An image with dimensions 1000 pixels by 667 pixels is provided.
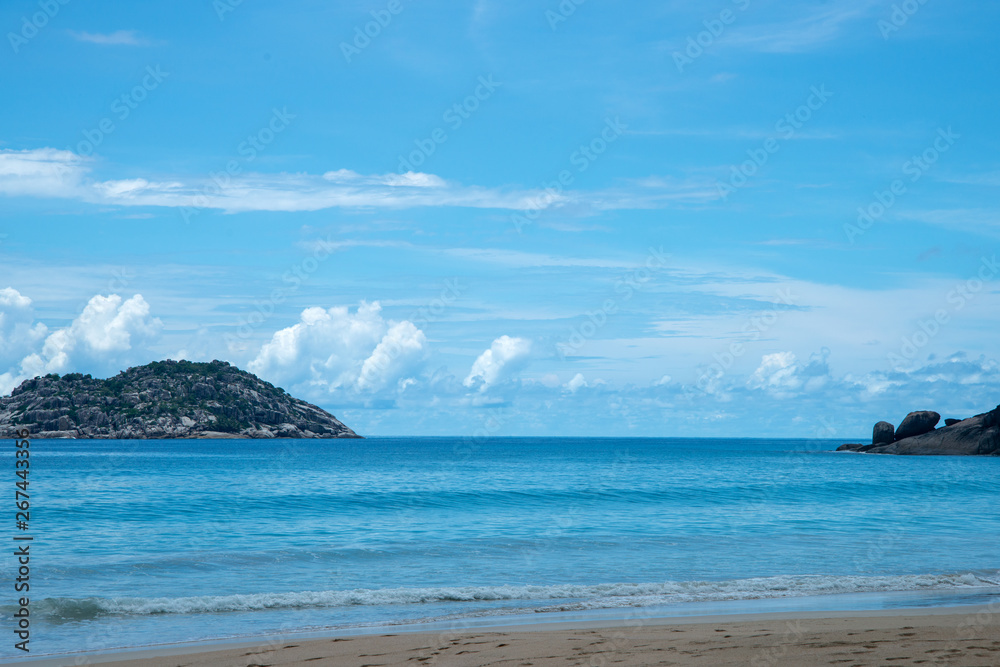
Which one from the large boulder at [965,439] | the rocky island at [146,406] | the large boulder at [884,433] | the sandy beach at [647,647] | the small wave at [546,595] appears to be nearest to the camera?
the sandy beach at [647,647]

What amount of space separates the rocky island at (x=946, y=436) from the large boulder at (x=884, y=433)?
739mm

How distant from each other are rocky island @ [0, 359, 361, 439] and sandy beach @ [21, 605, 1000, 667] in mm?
162414

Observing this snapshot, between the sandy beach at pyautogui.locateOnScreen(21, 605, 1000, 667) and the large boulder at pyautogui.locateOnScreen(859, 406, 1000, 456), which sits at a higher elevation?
the sandy beach at pyautogui.locateOnScreen(21, 605, 1000, 667)

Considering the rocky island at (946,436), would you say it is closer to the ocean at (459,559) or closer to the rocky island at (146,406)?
the ocean at (459,559)

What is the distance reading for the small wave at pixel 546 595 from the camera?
14023mm

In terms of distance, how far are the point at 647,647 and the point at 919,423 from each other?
107m

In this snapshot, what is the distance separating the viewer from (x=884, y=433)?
4333 inches

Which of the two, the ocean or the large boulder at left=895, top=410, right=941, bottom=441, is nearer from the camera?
the ocean

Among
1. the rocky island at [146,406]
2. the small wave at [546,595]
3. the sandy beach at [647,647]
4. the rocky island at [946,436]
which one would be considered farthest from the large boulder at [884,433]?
the rocky island at [146,406]

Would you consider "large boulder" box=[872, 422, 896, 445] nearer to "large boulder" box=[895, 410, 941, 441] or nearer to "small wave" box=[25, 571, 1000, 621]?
"large boulder" box=[895, 410, 941, 441]

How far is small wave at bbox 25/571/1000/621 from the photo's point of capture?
552 inches

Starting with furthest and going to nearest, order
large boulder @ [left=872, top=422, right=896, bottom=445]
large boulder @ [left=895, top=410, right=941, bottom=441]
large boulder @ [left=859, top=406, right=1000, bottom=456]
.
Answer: large boulder @ [left=872, top=422, right=896, bottom=445] < large boulder @ [left=895, top=410, right=941, bottom=441] < large boulder @ [left=859, top=406, right=1000, bottom=456]

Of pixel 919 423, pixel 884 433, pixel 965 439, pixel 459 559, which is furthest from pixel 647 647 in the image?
pixel 884 433

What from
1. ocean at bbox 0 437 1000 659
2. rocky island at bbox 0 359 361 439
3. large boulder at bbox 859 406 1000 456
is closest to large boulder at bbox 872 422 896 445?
large boulder at bbox 859 406 1000 456
